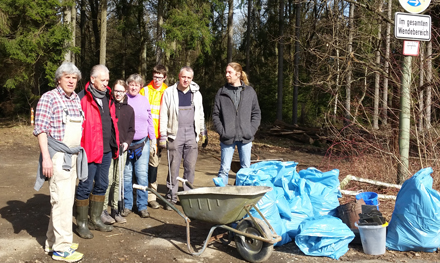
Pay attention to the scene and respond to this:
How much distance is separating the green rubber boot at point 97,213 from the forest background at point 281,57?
360 cm

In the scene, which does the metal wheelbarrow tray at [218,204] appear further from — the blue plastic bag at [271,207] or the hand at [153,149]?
the hand at [153,149]

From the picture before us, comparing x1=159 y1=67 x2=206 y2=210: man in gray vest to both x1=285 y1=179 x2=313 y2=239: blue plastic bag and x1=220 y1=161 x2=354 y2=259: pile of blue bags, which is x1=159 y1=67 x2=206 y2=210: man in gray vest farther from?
x1=285 y1=179 x2=313 y2=239: blue plastic bag

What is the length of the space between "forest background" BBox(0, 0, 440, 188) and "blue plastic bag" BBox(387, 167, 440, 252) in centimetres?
200

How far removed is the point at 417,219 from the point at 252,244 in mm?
1631

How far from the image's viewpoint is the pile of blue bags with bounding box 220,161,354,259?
13.3 ft

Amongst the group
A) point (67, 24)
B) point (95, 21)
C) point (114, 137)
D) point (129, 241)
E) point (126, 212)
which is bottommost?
point (129, 241)

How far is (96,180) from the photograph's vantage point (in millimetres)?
4605

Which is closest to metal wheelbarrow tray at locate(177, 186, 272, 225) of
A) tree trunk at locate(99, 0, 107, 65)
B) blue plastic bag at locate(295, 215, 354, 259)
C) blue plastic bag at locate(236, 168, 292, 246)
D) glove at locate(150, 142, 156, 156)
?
blue plastic bag at locate(236, 168, 292, 246)

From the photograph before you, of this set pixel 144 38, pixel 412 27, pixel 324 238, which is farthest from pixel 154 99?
pixel 144 38

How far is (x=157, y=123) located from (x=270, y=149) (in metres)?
8.44

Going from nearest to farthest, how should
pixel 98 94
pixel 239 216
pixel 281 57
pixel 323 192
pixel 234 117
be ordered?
pixel 239 216, pixel 98 94, pixel 323 192, pixel 234 117, pixel 281 57

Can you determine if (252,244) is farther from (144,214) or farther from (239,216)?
(144,214)

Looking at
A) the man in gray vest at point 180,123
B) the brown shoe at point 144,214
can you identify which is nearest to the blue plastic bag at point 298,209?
the man in gray vest at point 180,123

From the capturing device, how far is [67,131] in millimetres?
3896
